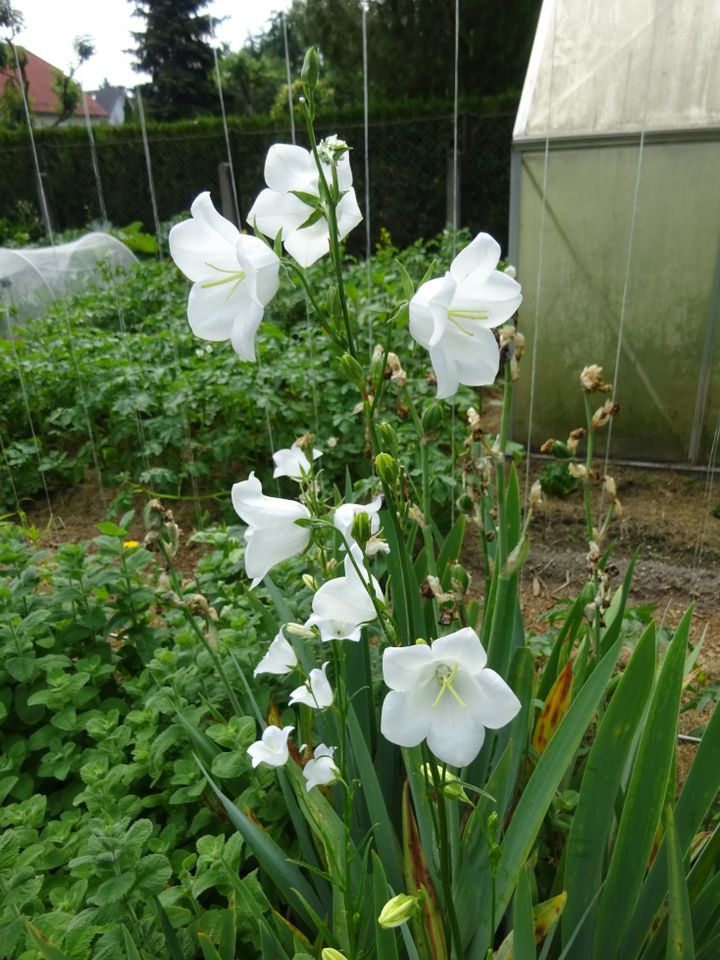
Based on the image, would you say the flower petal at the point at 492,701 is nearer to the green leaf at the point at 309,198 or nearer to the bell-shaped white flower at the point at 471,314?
the bell-shaped white flower at the point at 471,314

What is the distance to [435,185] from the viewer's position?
1010 centimetres

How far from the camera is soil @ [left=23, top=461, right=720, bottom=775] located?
2.70 metres

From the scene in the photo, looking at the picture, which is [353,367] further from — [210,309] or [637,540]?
[637,540]

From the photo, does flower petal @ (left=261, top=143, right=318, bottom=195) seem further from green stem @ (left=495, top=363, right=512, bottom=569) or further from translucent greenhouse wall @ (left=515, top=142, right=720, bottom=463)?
translucent greenhouse wall @ (left=515, top=142, right=720, bottom=463)

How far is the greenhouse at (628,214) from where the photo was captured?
3.20 metres

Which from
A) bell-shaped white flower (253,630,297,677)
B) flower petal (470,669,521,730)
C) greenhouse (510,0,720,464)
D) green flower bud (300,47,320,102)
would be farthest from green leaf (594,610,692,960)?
greenhouse (510,0,720,464)

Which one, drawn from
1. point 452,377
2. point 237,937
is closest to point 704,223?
point 452,377

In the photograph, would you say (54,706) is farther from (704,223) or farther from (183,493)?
(704,223)

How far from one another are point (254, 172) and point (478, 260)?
1118 centimetres

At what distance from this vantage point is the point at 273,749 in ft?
3.91

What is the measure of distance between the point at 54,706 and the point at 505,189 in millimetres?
9539

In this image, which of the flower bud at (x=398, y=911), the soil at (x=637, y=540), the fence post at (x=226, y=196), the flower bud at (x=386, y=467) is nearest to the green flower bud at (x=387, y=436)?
the flower bud at (x=386, y=467)

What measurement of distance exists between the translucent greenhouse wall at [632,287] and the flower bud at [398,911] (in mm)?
2987

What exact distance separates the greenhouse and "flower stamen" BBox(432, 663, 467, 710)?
8.16 feet
